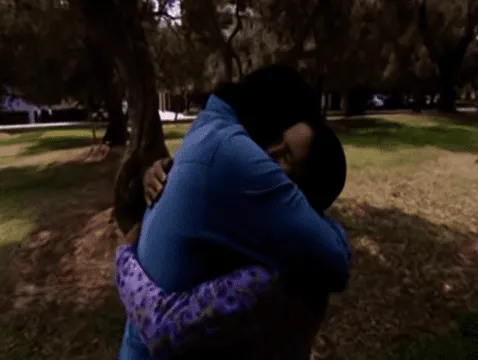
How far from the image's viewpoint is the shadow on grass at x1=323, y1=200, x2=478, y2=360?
4582 mm

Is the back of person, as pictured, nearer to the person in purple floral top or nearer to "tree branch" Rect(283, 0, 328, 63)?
the person in purple floral top

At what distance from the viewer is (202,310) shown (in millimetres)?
1270

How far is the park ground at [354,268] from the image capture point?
465cm

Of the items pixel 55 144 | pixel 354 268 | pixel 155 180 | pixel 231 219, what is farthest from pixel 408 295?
pixel 55 144

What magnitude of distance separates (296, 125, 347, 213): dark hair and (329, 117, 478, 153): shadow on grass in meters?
16.0

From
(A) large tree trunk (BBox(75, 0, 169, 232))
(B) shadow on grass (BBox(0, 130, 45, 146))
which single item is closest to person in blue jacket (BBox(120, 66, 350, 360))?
(A) large tree trunk (BBox(75, 0, 169, 232))

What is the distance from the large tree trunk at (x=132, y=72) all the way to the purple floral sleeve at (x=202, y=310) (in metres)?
5.47

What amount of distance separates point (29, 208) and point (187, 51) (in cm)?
1086

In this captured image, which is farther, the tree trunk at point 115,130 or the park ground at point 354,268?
the tree trunk at point 115,130

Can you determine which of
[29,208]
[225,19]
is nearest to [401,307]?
[29,208]

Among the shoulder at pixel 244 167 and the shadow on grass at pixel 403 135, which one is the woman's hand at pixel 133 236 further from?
the shadow on grass at pixel 403 135

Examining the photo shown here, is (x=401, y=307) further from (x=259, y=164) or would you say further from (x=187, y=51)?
(x=187, y=51)

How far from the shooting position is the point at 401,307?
5.24 meters

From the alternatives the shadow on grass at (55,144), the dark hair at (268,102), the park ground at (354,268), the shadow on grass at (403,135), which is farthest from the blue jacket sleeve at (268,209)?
the shadow on grass at (55,144)
